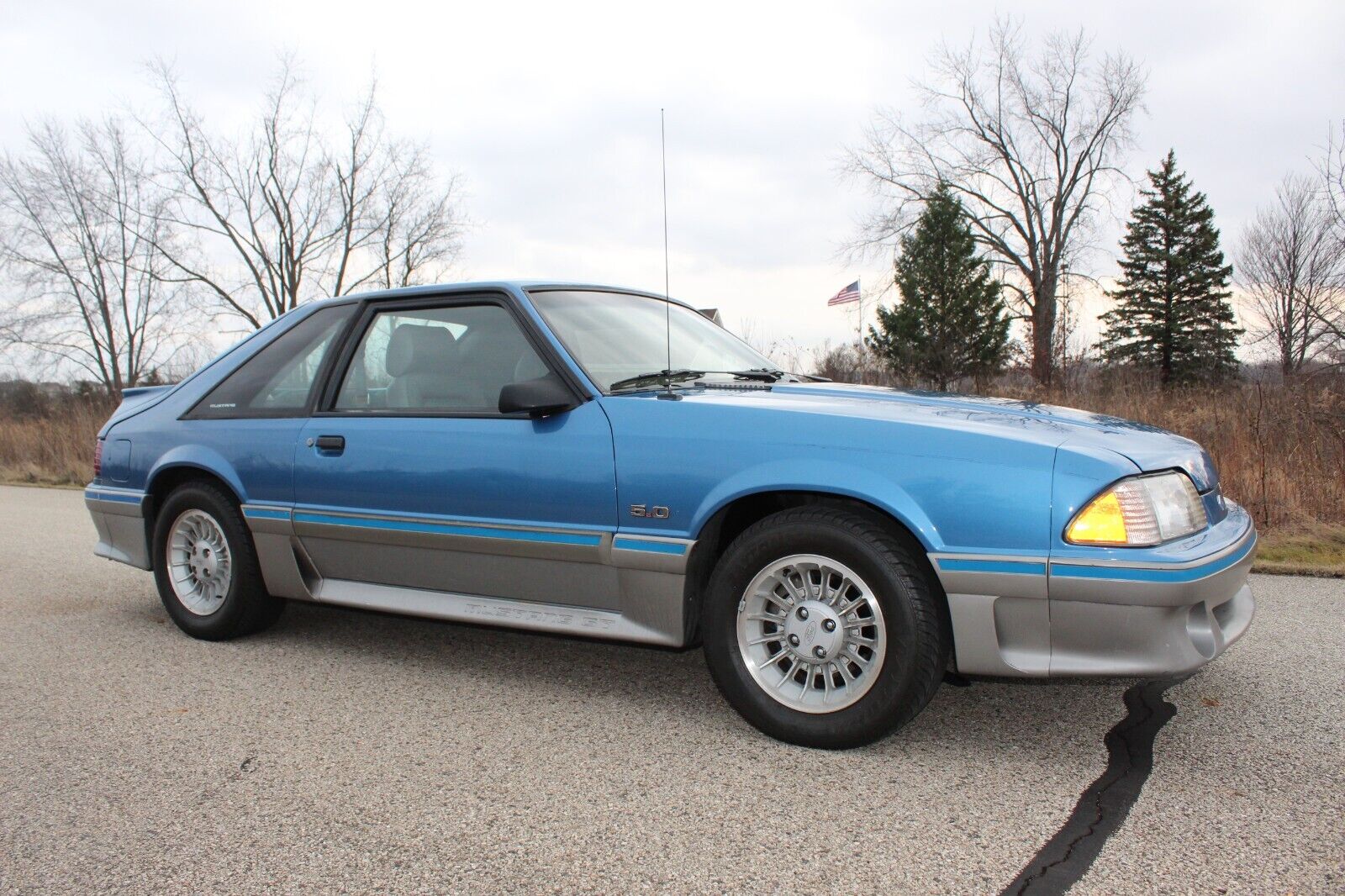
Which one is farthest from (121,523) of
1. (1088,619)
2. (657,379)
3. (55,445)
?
(55,445)

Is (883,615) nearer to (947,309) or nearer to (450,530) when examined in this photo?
(450,530)

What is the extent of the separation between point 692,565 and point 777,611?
1.04 ft

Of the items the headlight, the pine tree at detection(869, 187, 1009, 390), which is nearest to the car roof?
the headlight

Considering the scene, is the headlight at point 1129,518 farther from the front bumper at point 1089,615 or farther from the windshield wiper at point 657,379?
the windshield wiper at point 657,379

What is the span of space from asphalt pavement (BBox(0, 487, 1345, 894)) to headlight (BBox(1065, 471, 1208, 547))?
694mm

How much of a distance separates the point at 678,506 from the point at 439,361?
4.44ft

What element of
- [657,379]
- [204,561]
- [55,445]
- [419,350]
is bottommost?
[55,445]

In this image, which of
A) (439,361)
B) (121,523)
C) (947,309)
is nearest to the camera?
(439,361)

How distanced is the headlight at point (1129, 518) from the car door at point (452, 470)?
4.86 feet

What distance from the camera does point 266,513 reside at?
4.16 meters

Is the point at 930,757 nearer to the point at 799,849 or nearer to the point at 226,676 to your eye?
the point at 799,849

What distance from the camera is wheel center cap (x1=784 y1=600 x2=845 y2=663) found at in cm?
297

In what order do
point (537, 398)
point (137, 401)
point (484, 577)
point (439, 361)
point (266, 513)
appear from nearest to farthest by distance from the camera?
1. point (537, 398)
2. point (484, 577)
3. point (439, 361)
4. point (266, 513)
5. point (137, 401)

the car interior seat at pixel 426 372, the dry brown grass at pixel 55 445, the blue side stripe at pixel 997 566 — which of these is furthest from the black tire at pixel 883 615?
the dry brown grass at pixel 55 445
